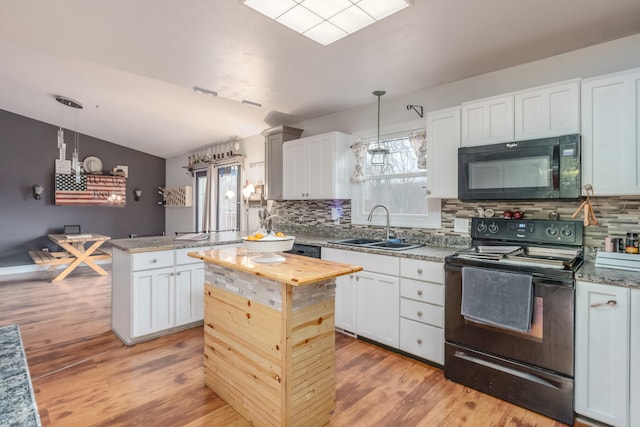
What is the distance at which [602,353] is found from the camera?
1.81m

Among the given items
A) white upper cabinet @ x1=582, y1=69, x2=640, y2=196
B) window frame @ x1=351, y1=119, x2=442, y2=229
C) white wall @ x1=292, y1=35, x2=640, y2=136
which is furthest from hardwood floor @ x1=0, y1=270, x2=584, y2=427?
white wall @ x1=292, y1=35, x2=640, y2=136

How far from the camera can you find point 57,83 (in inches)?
168

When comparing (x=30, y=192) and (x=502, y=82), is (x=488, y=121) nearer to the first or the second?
(x=502, y=82)

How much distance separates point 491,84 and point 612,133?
1.02 meters

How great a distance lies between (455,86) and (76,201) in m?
6.79

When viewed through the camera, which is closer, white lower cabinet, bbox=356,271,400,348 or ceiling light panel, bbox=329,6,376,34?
ceiling light panel, bbox=329,6,376,34

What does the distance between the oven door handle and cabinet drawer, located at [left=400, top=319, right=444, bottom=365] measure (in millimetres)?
207

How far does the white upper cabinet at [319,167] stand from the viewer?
3680 mm

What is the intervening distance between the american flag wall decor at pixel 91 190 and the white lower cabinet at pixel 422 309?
252 inches

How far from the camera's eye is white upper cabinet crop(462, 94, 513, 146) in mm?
2393

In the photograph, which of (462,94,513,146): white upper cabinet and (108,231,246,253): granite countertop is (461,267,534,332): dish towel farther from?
(108,231,246,253): granite countertop

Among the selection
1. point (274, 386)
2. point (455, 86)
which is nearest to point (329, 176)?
point (455, 86)

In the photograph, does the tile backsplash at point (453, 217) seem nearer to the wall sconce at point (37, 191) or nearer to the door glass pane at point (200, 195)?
the door glass pane at point (200, 195)

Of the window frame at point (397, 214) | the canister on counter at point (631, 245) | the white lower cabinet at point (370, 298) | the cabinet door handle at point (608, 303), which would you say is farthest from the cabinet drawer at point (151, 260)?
the canister on counter at point (631, 245)
